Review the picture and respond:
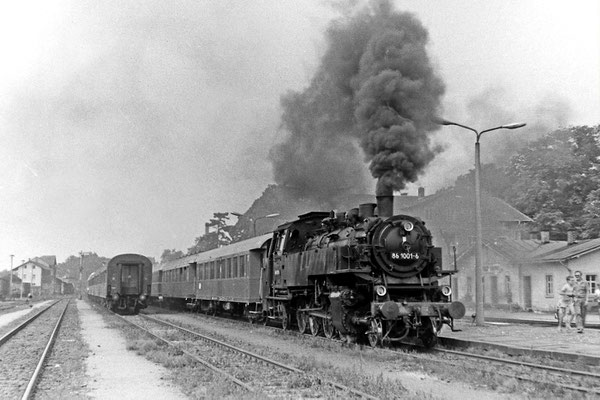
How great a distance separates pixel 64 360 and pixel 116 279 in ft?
56.8

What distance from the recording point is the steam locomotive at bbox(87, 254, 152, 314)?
28094 millimetres

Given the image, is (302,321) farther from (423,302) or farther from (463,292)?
(463,292)

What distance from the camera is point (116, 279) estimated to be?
28406 mm

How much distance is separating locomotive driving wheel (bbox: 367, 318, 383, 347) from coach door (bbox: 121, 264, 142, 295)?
18.1m

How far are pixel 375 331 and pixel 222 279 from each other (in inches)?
489

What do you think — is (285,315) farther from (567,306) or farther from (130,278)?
(130,278)

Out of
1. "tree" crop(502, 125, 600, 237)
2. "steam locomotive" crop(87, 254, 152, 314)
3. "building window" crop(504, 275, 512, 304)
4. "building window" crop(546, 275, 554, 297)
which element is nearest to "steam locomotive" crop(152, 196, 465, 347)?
"steam locomotive" crop(87, 254, 152, 314)

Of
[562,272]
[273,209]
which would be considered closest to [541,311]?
[562,272]

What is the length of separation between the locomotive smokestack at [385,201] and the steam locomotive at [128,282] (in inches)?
663

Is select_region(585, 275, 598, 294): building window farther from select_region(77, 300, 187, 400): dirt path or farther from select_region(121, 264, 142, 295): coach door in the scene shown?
select_region(77, 300, 187, 400): dirt path

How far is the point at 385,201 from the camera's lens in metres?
13.4

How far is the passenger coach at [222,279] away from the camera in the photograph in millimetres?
19562

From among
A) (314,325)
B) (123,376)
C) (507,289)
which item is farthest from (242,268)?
(507,289)

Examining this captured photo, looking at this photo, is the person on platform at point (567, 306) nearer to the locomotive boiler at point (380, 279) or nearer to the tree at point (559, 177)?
the locomotive boiler at point (380, 279)
